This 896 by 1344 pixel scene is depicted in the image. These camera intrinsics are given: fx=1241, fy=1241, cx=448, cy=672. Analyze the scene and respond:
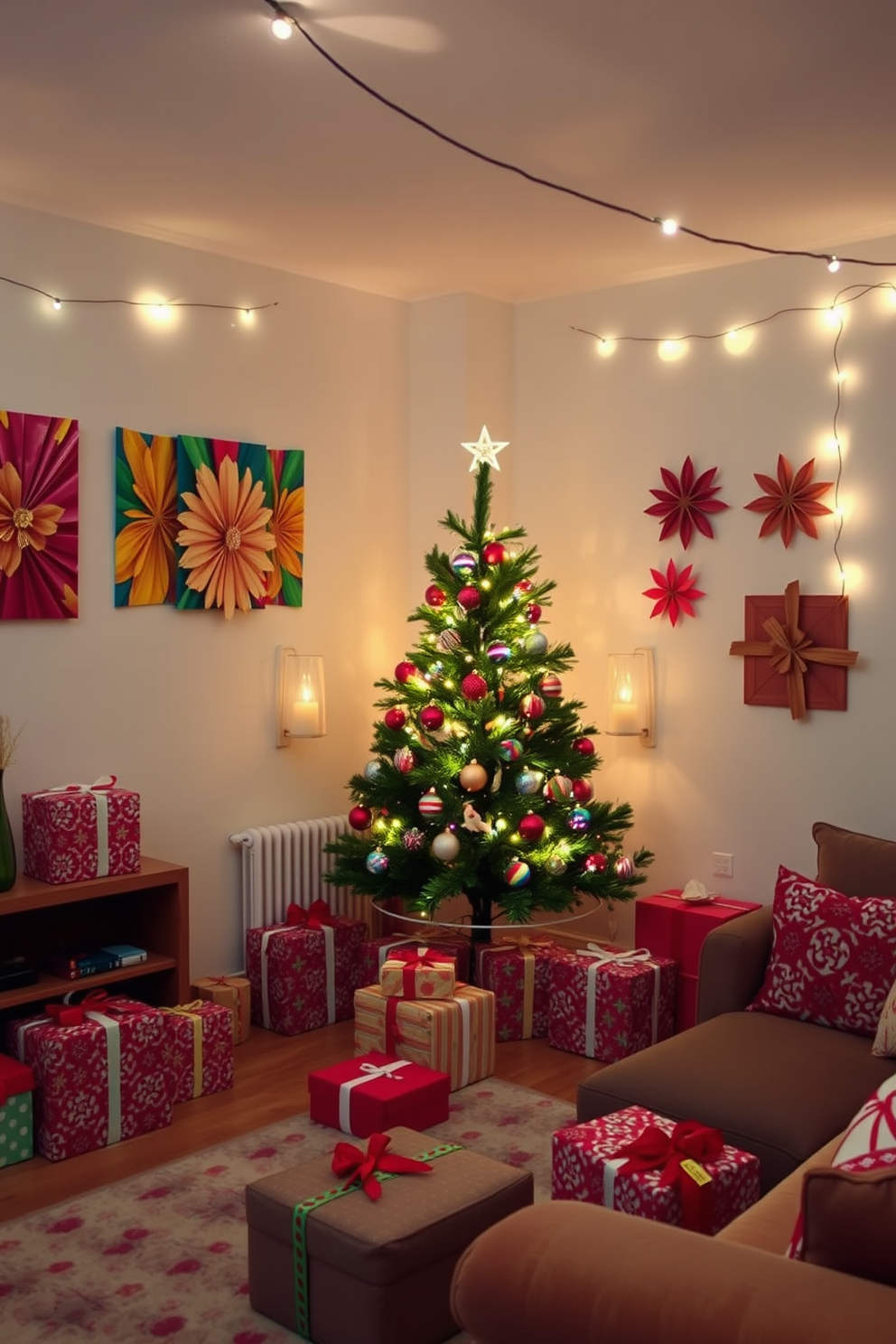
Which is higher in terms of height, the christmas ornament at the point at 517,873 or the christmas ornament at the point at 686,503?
the christmas ornament at the point at 686,503

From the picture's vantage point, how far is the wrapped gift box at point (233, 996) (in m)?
4.28

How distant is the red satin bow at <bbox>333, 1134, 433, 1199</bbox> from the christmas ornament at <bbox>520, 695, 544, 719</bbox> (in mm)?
1850

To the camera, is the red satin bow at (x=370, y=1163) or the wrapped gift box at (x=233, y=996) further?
the wrapped gift box at (x=233, y=996)

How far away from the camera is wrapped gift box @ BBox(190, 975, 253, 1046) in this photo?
428cm

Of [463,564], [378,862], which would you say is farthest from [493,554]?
[378,862]

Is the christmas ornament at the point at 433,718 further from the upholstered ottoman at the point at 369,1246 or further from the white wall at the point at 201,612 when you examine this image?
the upholstered ottoman at the point at 369,1246

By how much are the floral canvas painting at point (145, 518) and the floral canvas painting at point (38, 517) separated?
176 millimetres

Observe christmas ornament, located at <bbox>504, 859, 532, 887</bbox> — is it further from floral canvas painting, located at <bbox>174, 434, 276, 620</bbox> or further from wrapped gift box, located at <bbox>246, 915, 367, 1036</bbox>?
floral canvas painting, located at <bbox>174, 434, 276, 620</bbox>

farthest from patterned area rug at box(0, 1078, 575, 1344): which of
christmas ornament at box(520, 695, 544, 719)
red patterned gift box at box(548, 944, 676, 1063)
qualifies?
christmas ornament at box(520, 695, 544, 719)

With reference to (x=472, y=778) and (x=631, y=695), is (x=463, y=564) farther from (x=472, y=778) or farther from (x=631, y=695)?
(x=631, y=695)

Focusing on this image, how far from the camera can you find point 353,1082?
3533 millimetres

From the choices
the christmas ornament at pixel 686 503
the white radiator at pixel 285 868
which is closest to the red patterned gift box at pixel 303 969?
the white radiator at pixel 285 868

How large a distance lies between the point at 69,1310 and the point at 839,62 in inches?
131

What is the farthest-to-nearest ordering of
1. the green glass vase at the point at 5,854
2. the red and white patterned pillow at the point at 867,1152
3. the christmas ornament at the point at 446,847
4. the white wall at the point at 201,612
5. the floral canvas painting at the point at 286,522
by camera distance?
the floral canvas painting at the point at 286,522 < the christmas ornament at the point at 446,847 < the white wall at the point at 201,612 < the green glass vase at the point at 5,854 < the red and white patterned pillow at the point at 867,1152
